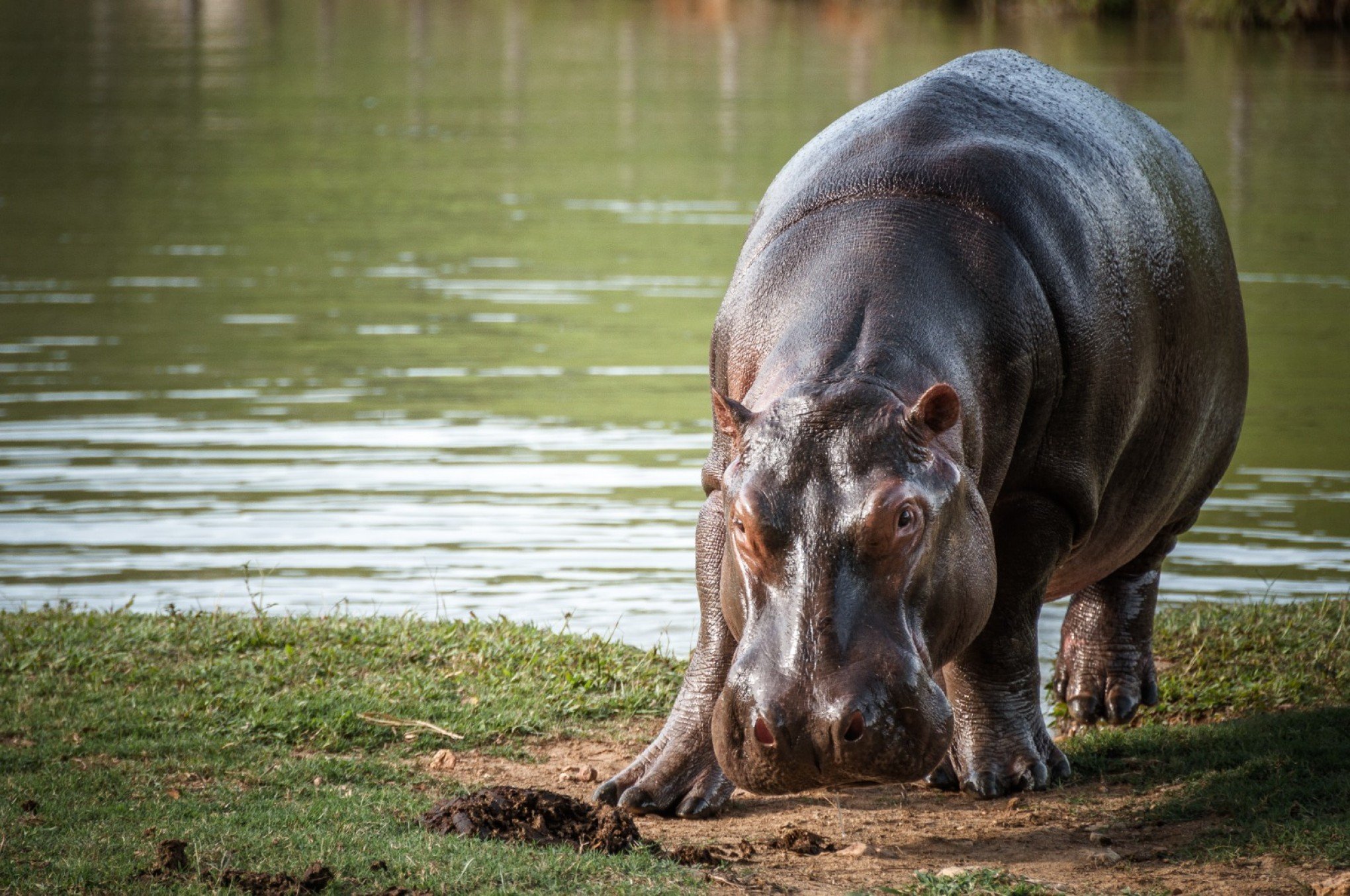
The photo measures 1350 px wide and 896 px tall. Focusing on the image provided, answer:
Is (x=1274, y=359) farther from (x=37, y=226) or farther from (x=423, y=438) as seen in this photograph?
(x=37, y=226)

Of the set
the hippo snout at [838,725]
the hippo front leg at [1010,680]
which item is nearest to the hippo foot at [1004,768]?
the hippo front leg at [1010,680]

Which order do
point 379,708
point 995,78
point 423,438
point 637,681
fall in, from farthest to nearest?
point 423,438 < point 637,681 < point 379,708 < point 995,78

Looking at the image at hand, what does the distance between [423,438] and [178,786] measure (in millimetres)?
6649

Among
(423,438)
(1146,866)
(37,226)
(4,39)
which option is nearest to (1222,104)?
(37,226)

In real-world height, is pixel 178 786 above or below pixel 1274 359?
above

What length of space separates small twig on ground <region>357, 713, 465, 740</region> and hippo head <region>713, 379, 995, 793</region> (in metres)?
1.99

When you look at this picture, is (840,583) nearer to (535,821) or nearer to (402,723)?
(535,821)

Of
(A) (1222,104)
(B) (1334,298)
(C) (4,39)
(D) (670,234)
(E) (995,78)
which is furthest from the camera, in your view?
(C) (4,39)

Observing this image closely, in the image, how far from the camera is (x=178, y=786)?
16.6ft

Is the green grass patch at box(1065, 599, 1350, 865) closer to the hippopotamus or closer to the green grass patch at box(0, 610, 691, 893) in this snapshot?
the hippopotamus

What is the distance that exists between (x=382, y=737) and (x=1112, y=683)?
2.59 m

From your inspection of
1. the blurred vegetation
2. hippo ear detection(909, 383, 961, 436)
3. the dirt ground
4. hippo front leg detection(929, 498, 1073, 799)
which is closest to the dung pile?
the dirt ground

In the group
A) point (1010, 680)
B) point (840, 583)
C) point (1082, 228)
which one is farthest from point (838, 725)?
point (1082, 228)

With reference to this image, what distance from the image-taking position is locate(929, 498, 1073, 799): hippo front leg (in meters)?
4.95
